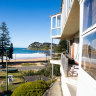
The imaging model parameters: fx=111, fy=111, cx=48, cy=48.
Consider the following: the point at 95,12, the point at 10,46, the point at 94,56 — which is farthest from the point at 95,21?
the point at 10,46

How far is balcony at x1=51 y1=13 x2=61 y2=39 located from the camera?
36.1ft

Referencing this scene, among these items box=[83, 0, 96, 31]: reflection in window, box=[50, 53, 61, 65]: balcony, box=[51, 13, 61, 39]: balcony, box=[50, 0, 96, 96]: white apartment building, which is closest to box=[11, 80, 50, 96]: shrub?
box=[50, 0, 96, 96]: white apartment building

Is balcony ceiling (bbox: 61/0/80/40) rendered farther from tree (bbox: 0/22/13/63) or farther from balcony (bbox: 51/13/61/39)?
tree (bbox: 0/22/13/63)

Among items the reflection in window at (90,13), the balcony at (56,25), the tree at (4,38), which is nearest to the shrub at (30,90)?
the balcony at (56,25)

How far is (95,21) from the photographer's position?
156 centimetres

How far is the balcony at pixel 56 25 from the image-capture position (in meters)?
11.0

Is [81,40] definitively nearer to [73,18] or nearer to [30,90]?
[73,18]

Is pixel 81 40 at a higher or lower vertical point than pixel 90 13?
lower

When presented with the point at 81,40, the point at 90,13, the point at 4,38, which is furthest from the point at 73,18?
the point at 4,38

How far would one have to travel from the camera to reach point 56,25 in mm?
11094

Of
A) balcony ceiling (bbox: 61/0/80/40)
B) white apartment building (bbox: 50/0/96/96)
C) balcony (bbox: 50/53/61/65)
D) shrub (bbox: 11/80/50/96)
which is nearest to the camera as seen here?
white apartment building (bbox: 50/0/96/96)

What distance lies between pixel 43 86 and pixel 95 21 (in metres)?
6.94

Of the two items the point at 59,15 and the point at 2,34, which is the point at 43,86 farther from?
the point at 2,34

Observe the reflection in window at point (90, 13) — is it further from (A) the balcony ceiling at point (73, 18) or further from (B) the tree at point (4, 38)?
(B) the tree at point (4, 38)
